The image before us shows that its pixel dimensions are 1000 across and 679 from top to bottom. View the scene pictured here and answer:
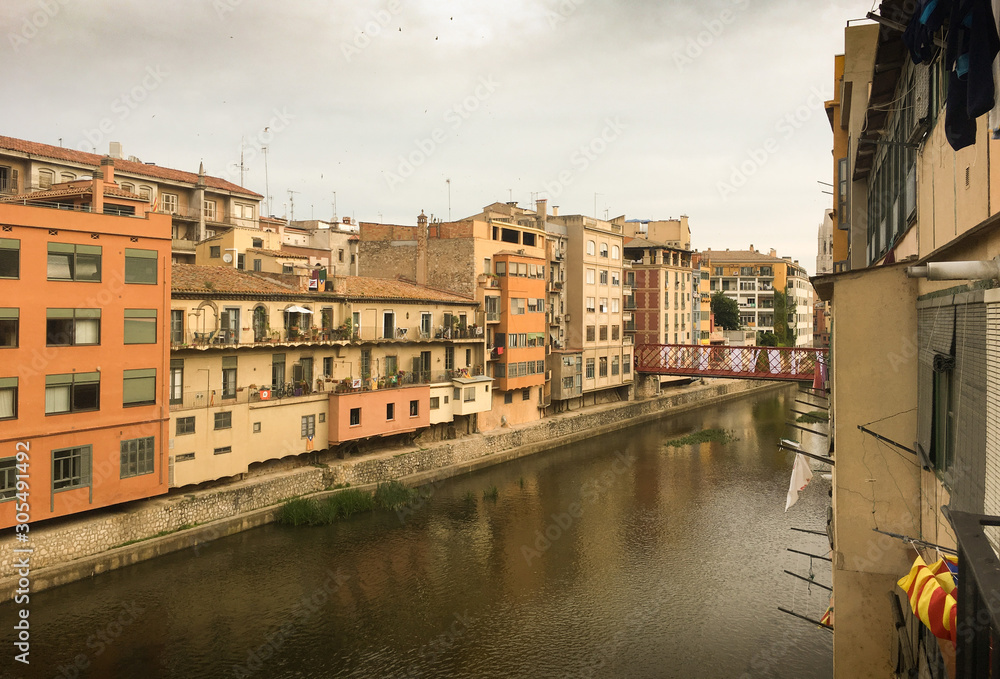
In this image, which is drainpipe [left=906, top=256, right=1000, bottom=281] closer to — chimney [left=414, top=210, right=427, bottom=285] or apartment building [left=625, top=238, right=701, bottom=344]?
chimney [left=414, top=210, right=427, bottom=285]

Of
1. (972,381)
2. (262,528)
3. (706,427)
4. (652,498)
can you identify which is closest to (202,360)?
(262,528)

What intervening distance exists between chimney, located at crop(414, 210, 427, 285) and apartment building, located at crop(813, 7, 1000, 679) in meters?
28.8

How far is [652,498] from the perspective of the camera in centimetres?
2959

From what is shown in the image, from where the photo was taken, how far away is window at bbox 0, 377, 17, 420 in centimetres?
1831

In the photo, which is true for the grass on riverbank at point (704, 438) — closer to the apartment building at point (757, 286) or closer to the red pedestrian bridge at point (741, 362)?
the red pedestrian bridge at point (741, 362)

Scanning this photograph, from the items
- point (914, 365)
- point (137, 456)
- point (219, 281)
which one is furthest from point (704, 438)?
point (914, 365)

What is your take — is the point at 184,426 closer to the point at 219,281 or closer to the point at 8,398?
the point at 8,398

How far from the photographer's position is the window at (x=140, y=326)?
2094 cm

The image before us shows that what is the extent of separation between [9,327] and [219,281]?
762 centimetres

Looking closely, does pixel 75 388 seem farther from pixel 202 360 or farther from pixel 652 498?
pixel 652 498

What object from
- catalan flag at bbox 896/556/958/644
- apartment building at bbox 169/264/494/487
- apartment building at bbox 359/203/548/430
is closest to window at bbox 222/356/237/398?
apartment building at bbox 169/264/494/487

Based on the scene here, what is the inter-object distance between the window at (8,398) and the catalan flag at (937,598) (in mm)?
20060

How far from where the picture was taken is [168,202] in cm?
4294

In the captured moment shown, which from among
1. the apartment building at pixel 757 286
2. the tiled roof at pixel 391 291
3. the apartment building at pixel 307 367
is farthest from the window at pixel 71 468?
the apartment building at pixel 757 286
